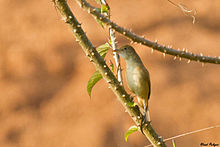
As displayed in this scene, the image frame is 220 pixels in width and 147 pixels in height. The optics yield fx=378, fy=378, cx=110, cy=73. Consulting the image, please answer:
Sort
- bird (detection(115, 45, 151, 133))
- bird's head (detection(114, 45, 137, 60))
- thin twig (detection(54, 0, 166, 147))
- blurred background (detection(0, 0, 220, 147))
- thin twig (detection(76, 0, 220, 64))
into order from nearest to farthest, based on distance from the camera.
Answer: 1. thin twig (detection(76, 0, 220, 64))
2. thin twig (detection(54, 0, 166, 147))
3. bird (detection(115, 45, 151, 133))
4. bird's head (detection(114, 45, 137, 60))
5. blurred background (detection(0, 0, 220, 147))

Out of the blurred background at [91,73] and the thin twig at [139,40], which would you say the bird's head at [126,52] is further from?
the blurred background at [91,73]

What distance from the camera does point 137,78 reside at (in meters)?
2.39

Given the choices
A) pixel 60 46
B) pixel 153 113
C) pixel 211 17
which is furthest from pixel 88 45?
pixel 211 17

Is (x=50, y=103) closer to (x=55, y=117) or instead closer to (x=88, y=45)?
(x=55, y=117)

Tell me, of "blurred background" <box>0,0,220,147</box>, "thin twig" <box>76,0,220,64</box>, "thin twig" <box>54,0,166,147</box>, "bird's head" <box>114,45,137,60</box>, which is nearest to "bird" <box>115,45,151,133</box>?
"bird's head" <box>114,45,137,60</box>

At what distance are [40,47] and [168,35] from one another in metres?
2.39

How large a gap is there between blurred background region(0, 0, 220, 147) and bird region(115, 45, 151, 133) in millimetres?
3759

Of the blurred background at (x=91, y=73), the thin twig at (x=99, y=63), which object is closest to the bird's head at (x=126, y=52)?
the thin twig at (x=99, y=63)

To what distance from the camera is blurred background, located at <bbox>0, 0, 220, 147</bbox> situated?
6.50 metres

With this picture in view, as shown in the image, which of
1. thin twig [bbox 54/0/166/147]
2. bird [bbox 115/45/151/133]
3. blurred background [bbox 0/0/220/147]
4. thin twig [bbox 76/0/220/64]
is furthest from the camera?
blurred background [bbox 0/0/220/147]

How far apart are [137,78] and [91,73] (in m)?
4.37

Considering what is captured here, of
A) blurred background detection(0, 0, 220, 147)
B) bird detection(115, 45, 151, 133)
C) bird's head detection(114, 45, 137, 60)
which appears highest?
bird's head detection(114, 45, 137, 60)

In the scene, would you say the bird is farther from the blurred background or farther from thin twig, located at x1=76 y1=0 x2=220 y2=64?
the blurred background

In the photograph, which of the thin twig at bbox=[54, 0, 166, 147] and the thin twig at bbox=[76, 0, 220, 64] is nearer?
the thin twig at bbox=[76, 0, 220, 64]
